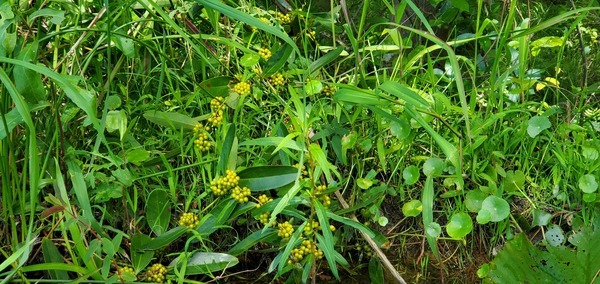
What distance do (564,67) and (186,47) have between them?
1.33m

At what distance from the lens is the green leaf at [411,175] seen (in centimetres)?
194

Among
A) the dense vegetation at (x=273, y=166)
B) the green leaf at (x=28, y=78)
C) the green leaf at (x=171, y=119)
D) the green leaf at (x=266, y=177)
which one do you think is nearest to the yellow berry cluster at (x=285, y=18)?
the dense vegetation at (x=273, y=166)

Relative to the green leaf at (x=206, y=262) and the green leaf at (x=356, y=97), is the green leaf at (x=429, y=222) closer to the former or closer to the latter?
the green leaf at (x=356, y=97)

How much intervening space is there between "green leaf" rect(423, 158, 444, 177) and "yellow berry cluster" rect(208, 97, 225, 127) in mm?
534

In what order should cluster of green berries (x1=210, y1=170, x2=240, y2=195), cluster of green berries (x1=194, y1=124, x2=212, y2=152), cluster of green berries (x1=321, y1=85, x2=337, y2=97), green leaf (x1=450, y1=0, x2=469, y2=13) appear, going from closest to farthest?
cluster of green berries (x1=210, y1=170, x2=240, y2=195) → cluster of green berries (x1=194, y1=124, x2=212, y2=152) → cluster of green berries (x1=321, y1=85, x2=337, y2=97) → green leaf (x1=450, y1=0, x2=469, y2=13)

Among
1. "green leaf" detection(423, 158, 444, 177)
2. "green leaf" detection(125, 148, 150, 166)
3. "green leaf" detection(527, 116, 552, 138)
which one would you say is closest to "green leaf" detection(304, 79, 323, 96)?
"green leaf" detection(423, 158, 444, 177)

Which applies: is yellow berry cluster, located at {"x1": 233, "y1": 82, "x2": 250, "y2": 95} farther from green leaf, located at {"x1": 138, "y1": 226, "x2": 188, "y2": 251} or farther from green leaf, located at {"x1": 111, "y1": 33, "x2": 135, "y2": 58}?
green leaf, located at {"x1": 138, "y1": 226, "x2": 188, "y2": 251}

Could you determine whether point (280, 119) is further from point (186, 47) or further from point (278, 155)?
point (186, 47)

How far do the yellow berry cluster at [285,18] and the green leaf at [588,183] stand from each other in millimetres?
921

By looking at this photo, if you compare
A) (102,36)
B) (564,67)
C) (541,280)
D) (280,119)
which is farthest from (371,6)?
(541,280)

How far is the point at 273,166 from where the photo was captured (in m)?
1.91

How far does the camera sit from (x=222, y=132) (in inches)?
79.8

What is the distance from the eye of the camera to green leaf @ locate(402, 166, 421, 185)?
194cm

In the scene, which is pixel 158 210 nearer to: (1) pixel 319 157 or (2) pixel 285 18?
(1) pixel 319 157
